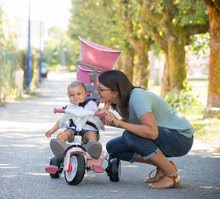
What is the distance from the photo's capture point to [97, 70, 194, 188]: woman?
7.89 meters

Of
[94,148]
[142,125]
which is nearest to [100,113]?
[142,125]

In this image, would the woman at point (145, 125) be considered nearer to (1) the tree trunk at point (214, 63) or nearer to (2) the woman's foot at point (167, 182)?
(2) the woman's foot at point (167, 182)

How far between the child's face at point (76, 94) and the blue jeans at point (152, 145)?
0.66 m

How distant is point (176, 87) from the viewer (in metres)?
27.1

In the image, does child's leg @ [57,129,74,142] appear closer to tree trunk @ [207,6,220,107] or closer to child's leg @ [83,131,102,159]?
child's leg @ [83,131,102,159]

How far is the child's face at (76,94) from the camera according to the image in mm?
8602

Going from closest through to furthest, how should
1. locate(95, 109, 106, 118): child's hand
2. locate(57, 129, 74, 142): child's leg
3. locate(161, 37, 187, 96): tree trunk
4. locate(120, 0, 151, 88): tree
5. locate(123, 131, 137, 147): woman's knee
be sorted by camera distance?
locate(95, 109, 106, 118): child's hand → locate(123, 131, 137, 147): woman's knee → locate(57, 129, 74, 142): child's leg → locate(161, 37, 187, 96): tree trunk → locate(120, 0, 151, 88): tree

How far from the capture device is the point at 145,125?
7.86 meters

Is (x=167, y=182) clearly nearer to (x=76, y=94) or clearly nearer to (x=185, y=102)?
(x=76, y=94)

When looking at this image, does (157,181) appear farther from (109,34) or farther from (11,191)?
(109,34)

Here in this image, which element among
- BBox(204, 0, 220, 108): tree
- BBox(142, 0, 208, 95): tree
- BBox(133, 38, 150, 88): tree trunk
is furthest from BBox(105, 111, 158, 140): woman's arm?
BBox(133, 38, 150, 88): tree trunk

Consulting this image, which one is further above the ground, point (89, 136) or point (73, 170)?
point (89, 136)

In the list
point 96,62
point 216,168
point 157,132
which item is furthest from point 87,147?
point 216,168

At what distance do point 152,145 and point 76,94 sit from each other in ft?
3.77
